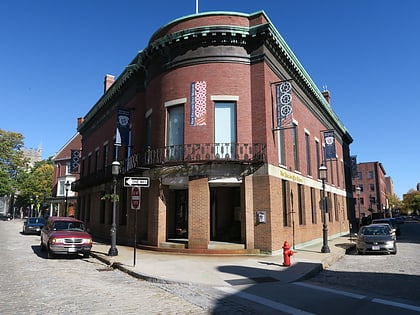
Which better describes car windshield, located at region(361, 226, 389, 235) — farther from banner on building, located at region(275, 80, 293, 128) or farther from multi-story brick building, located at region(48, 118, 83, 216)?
multi-story brick building, located at region(48, 118, 83, 216)

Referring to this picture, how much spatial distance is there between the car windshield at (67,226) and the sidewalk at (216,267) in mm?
1570

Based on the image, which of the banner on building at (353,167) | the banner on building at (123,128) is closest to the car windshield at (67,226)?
the banner on building at (123,128)

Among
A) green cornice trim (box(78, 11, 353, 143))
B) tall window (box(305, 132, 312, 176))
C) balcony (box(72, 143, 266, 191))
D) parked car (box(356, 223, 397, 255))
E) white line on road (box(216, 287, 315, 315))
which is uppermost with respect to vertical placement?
green cornice trim (box(78, 11, 353, 143))

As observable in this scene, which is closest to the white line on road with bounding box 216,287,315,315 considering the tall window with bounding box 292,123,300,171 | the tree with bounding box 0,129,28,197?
the tall window with bounding box 292,123,300,171

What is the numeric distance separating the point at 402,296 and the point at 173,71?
1426 cm

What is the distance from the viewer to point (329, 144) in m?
26.5

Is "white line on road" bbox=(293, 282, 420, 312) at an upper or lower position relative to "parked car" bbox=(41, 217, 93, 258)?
lower

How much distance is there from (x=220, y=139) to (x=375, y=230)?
9719 millimetres

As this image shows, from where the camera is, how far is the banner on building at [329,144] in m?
26.4

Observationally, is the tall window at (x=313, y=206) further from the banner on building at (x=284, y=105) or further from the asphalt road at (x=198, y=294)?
the asphalt road at (x=198, y=294)

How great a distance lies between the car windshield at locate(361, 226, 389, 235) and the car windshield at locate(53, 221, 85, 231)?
14.6 meters

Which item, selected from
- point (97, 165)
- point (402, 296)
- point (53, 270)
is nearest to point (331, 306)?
point (402, 296)

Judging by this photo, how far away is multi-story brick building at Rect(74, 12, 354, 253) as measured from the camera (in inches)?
Answer: 641

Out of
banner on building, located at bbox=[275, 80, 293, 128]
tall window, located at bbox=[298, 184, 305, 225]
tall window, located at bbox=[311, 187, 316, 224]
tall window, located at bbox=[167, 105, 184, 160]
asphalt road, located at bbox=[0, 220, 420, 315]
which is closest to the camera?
asphalt road, located at bbox=[0, 220, 420, 315]
